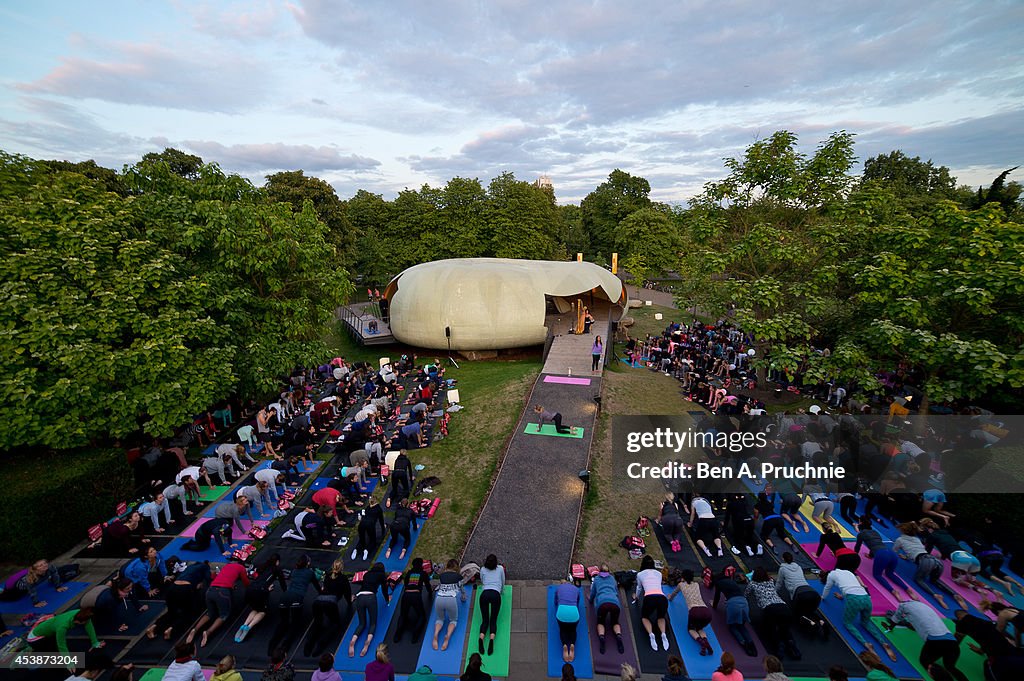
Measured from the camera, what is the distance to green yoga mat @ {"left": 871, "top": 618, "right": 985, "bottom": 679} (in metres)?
7.34

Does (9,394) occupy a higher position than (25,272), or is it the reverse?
(25,272)

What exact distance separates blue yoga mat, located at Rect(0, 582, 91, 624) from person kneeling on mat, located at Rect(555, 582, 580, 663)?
10.3m

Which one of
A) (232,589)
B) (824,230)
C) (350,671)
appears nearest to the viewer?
(350,671)

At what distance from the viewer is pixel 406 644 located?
8023 mm

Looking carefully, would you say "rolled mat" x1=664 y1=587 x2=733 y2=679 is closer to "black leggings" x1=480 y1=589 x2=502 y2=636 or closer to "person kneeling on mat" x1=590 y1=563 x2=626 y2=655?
"person kneeling on mat" x1=590 y1=563 x2=626 y2=655

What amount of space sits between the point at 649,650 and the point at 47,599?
1235cm

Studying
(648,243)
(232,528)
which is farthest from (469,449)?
(648,243)

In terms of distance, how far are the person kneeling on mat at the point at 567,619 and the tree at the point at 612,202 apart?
52.0 meters

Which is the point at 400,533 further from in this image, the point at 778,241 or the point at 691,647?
the point at 778,241

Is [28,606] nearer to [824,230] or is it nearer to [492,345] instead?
[492,345]

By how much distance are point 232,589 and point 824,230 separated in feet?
62.8

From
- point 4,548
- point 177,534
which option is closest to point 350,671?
point 177,534

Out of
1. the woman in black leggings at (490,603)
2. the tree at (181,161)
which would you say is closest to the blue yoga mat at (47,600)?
the woman in black leggings at (490,603)

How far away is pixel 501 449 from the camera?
14.8 metres
